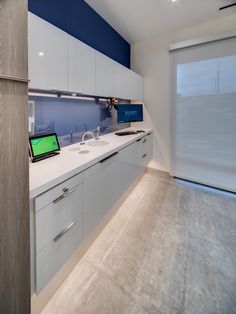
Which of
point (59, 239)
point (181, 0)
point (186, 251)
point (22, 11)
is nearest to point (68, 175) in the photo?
point (59, 239)

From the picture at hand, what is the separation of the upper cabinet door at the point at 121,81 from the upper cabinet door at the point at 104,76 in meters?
0.13

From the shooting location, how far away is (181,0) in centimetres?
241

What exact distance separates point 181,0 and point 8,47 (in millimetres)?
2636

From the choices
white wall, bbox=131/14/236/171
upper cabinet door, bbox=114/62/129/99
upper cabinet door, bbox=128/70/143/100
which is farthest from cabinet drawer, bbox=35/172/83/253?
white wall, bbox=131/14/236/171

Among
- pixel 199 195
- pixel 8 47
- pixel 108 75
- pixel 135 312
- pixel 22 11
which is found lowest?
pixel 135 312

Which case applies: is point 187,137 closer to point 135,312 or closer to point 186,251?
point 186,251

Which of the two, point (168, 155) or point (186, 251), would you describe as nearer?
point (186, 251)

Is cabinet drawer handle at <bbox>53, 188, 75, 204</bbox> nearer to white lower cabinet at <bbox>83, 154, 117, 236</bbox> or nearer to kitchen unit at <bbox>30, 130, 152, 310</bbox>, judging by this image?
kitchen unit at <bbox>30, 130, 152, 310</bbox>

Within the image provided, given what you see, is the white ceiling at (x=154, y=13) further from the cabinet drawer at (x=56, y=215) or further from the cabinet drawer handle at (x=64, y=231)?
the cabinet drawer handle at (x=64, y=231)

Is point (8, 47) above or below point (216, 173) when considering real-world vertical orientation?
above

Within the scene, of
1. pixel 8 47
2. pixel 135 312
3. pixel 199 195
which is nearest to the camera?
pixel 8 47

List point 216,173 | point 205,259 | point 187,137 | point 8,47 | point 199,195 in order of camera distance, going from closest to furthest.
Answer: point 8,47 → point 205,259 → point 199,195 → point 216,173 → point 187,137

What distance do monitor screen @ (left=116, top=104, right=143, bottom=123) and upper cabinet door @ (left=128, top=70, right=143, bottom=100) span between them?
188mm

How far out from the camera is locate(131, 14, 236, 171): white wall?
3.52m
